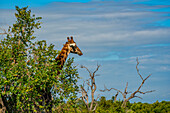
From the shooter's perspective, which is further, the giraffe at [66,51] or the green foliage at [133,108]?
the green foliage at [133,108]

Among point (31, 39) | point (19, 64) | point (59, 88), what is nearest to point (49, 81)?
point (59, 88)

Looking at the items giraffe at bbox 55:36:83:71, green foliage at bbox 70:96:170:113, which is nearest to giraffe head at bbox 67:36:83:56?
giraffe at bbox 55:36:83:71

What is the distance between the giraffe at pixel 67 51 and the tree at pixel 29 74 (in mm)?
419

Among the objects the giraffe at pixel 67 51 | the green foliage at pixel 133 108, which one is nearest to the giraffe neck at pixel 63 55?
the giraffe at pixel 67 51

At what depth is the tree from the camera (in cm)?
1619

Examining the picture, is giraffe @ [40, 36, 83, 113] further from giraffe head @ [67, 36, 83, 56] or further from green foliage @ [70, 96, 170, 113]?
green foliage @ [70, 96, 170, 113]

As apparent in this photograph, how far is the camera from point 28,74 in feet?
54.1

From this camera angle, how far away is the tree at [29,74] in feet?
53.1

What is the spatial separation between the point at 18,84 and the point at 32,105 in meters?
1.45

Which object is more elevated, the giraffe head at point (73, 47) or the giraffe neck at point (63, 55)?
the giraffe head at point (73, 47)

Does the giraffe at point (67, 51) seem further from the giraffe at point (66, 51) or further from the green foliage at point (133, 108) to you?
the green foliage at point (133, 108)

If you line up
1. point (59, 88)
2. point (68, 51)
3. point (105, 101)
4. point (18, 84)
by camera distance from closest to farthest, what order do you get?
point (18, 84) < point (59, 88) < point (68, 51) < point (105, 101)

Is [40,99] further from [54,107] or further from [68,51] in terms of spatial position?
[68,51]

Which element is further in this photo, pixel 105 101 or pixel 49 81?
pixel 105 101
